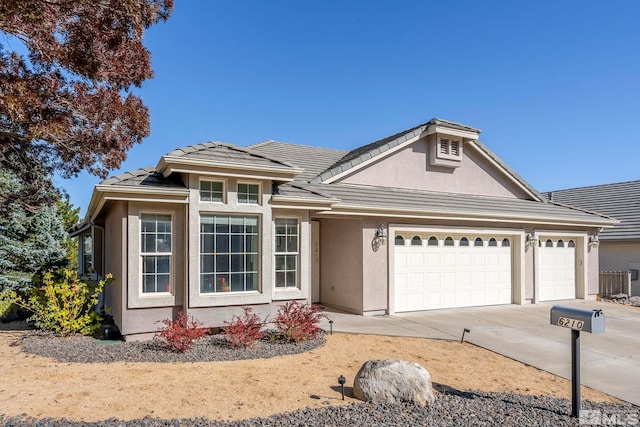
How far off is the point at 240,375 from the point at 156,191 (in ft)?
13.2

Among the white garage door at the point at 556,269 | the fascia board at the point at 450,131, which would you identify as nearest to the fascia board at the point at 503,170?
the fascia board at the point at 450,131

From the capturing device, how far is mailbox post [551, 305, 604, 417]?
482 cm

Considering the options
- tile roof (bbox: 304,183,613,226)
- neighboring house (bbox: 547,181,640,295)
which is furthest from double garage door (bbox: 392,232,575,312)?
neighboring house (bbox: 547,181,640,295)

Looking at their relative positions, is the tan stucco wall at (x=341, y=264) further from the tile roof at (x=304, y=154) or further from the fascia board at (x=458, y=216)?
the tile roof at (x=304, y=154)

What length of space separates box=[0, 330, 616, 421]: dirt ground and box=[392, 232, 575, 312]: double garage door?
3967mm

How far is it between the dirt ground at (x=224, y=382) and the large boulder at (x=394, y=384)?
0.98ft

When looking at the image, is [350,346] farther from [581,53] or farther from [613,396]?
[581,53]

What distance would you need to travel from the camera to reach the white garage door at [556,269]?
46.4ft

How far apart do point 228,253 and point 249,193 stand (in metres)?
1.39

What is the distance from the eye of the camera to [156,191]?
7930 mm

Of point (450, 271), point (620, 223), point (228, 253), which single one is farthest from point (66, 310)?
point (620, 223)

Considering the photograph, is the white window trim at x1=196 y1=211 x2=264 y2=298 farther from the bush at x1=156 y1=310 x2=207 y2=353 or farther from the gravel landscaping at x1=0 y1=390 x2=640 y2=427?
the gravel landscaping at x1=0 y1=390 x2=640 y2=427

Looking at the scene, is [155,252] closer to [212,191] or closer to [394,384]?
[212,191]

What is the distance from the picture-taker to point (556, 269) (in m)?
14.5
